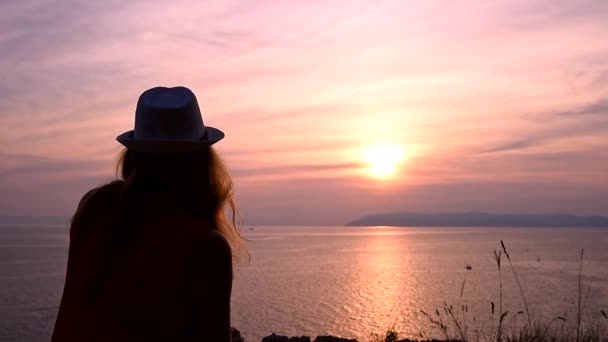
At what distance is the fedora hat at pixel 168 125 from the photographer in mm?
2455

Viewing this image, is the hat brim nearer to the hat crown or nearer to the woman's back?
the hat crown

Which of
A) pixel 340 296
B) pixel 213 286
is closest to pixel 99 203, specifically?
pixel 213 286

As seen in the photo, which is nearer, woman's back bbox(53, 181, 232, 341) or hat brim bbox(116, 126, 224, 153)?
woman's back bbox(53, 181, 232, 341)

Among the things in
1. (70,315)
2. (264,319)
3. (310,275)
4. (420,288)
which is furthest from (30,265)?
(70,315)

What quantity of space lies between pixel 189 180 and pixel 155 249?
32 centimetres

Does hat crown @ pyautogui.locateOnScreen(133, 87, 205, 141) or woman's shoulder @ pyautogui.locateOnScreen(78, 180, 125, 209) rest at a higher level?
hat crown @ pyautogui.locateOnScreen(133, 87, 205, 141)

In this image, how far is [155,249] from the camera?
7.32 feet

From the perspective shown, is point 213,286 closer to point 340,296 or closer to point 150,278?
point 150,278

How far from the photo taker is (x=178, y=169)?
2.46m

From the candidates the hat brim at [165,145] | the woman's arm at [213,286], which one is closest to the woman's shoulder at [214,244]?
the woman's arm at [213,286]

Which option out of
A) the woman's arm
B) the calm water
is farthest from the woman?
the calm water

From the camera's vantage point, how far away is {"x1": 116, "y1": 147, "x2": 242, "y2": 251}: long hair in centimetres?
242

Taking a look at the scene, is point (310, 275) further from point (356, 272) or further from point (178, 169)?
point (178, 169)

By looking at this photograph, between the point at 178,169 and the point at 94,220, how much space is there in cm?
35
